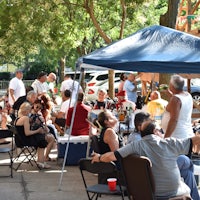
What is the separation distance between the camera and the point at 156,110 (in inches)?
455

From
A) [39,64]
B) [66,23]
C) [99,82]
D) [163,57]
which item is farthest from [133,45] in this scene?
[39,64]

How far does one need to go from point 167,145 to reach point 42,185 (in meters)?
3.92

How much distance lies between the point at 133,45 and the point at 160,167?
12.4ft

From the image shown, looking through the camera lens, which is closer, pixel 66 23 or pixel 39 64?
pixel 66 23

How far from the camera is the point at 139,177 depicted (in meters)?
6.41

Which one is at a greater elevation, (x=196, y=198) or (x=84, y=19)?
(x=84, y=19)

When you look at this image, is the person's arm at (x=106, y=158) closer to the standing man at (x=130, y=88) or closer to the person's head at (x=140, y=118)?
the person's head at (x=140, y=118)

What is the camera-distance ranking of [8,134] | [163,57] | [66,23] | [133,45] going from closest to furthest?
[163,57], [133,45], [8,134], [66,23]

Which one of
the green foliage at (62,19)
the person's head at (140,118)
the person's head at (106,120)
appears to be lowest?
the person's head at (106,120)

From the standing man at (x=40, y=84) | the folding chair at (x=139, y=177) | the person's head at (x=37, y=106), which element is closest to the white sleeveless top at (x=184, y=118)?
the folding chair at (x=139, y=177)

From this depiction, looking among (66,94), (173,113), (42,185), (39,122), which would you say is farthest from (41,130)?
(173,113)

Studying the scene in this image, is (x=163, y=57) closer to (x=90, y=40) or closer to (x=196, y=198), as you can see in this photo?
(x=196, y=198)

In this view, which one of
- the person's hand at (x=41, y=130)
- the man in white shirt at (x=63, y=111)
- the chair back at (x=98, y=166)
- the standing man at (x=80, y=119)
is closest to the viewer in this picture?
the chair back at (x=98, y=166)

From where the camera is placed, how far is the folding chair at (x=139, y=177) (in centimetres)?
630
